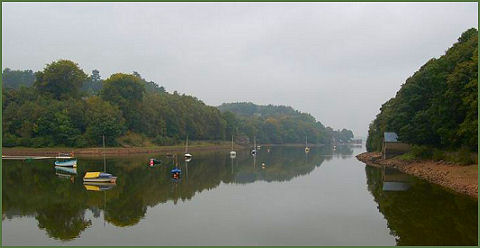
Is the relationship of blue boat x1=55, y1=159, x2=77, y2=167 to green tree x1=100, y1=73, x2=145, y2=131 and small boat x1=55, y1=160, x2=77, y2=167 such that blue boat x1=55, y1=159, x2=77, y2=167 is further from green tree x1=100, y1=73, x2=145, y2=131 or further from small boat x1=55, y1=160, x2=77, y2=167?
green tree x1=100, y1=73, x2=145, y2=131

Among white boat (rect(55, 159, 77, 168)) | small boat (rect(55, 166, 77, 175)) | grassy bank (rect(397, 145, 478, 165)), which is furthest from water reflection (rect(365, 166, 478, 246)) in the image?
white boat (rect(55, 159, 77, 168))

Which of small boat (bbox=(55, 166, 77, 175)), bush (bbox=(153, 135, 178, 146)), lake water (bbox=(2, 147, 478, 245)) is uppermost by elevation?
bush (bbox=(153, 135, 178, 146))

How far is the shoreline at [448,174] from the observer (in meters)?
41.0

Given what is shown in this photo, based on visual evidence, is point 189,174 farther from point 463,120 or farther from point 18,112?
point 18,112

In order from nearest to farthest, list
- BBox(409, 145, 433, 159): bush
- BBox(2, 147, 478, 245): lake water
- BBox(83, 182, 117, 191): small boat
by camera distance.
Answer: BBox(2, 147, 478, 245): lake water, BBox(83, 182, 117, 191): small boat, BBox(409, 145, 433, 159): bush

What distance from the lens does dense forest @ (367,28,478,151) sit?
46.4m

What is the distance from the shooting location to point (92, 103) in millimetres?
111000

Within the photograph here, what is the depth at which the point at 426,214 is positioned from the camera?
32.8 m

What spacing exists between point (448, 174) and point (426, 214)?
18.0 m

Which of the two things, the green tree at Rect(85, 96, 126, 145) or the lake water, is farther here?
the green tree at Rect(85, 96, 126, 145)

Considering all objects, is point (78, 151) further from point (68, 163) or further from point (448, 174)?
point (448, 174)

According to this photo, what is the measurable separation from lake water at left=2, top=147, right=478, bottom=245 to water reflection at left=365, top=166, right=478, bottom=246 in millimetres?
64

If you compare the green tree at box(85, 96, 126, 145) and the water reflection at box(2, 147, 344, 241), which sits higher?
the green tree at box(85, 96, 126, 145)

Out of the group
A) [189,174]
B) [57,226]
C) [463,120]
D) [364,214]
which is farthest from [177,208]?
[463,120]
